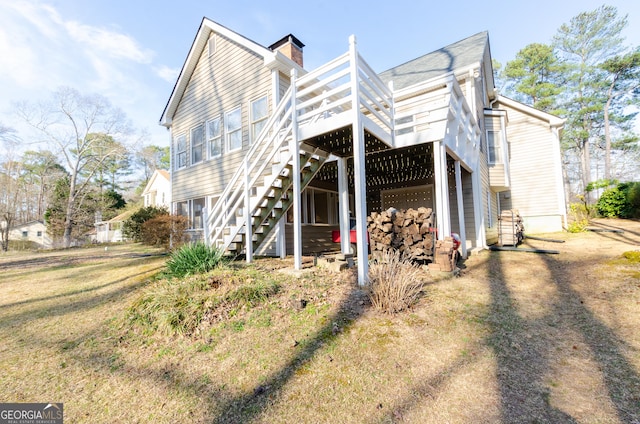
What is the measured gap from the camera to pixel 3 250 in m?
18.1

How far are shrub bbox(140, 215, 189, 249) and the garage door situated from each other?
27.2 ft

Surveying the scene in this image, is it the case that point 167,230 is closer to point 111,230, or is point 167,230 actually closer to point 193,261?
point 193,261

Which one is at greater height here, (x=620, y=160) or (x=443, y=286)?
(x=620, y=160)

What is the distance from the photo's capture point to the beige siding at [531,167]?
45.5ft

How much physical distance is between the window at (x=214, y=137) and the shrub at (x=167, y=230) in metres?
2.86

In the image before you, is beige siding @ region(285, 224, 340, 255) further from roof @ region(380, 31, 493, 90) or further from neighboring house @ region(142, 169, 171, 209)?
neighboring house @ region(142, 169, 171, 209)

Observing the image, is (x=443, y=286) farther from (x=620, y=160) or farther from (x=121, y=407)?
(x=620, y=160)

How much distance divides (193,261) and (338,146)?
3.98 m

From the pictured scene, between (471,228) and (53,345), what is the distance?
11.3 m

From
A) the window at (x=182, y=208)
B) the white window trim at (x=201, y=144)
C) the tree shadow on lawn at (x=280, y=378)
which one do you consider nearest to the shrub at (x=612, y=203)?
the tree shadow on lawn at (x=280, y=378)

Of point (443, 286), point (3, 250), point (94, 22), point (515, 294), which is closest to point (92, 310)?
point (443, 286)

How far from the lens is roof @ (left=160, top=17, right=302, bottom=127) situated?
8891 mm

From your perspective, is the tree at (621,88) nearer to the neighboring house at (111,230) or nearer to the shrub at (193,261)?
the shrub at (193,261)

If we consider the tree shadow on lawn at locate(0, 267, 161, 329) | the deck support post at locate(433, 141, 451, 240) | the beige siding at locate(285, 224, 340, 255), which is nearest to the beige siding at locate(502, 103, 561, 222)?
the beige siding at locate(285, 224, 340, 255)
